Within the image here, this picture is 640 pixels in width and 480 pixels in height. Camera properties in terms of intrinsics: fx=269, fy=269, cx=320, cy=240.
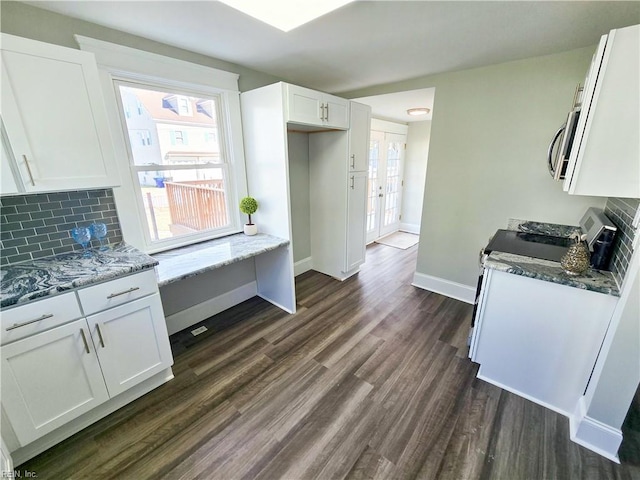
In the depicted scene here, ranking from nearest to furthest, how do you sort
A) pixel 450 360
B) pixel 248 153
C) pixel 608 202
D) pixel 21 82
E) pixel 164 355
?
1. pixel 21 82
2. pixel 164 355
3. pixel 608 202
4. pixel 450 360
5. pixel 248 153

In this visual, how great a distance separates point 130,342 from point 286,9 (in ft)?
7.25

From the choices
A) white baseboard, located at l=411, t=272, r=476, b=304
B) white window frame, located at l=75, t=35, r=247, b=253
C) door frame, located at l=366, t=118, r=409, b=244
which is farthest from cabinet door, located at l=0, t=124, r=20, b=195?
door frame, located at l=366, t=118, r=409, b=244

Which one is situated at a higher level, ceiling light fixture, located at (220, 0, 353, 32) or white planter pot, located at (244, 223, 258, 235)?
ceiling light fixture, located at (220, 0, 353, 32)

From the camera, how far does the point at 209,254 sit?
225 cm

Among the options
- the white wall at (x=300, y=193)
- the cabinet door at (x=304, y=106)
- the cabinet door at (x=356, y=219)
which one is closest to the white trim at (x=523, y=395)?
the cabinet door at (x=356, y=219)

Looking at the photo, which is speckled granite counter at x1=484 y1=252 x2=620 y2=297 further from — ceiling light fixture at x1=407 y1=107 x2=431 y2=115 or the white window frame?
ceiling light fixture at x1=407 y1=107 x2=431 y2=115

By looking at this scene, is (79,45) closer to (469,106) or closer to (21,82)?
(21,82)

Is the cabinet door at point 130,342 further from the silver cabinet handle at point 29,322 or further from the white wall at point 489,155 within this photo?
the white wall at point 489,155

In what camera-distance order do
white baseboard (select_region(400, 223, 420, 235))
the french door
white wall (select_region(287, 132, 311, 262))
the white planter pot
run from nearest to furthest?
the white planter pot
white wall (select_region(287, 132, 311, 262))
the french door
white baseboard (select_region(400, 223, 420, 235))

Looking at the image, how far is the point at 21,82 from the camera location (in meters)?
1.37

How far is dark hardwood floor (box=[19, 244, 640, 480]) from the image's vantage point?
1.43 metres

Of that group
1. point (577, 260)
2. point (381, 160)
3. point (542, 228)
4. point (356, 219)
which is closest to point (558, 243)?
point (542, 228)

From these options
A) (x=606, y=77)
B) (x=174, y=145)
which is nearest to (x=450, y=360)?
(x=606, y=77)

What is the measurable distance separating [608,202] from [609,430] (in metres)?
1.56
